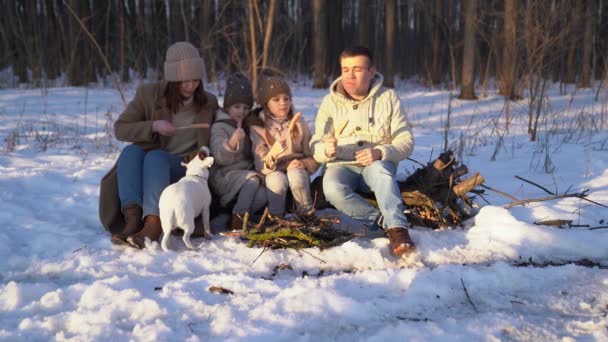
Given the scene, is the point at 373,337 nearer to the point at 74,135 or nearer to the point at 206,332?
the point at 206,332

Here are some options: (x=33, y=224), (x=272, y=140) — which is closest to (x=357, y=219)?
(x=272, y=140)

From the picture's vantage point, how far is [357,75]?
10.9 ft

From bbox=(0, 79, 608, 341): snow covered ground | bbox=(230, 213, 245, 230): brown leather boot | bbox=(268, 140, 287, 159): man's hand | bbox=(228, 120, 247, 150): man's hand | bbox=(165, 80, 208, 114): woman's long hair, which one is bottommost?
bbox=(0, 79, 608, 341): snow covered ground

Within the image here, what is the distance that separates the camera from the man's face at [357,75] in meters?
3.30

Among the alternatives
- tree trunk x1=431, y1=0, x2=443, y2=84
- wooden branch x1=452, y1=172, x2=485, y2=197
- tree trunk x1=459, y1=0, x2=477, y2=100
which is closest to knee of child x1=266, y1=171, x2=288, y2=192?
wooden branch x1=452, y1=172, x2=485, y2=197

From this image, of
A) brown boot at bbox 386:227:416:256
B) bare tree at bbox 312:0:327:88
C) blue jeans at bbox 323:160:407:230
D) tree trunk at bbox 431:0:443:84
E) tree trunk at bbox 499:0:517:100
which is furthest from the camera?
tree trunk at bbox 431:0:443:84

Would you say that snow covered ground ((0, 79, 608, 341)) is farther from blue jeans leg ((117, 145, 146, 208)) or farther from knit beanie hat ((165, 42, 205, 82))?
knit beanie hat ((165, 42, 205, 82))

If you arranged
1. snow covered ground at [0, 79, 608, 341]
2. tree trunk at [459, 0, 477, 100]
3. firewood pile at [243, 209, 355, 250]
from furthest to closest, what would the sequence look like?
tree trunk at [459, 0, 477, 100] → firewood pile at [243, 209, 355, 250] → snow covered ground at [0, 79, 608, 341]

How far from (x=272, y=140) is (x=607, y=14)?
17.6 m

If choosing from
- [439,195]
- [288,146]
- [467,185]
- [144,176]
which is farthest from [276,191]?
[467,185]

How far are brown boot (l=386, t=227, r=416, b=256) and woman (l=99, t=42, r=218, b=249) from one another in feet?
4.48

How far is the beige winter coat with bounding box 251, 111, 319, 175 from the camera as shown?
11.4 feet

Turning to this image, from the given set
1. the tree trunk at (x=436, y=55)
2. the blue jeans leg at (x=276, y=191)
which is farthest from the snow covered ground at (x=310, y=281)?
the tree trunk at (x=436, y=55)

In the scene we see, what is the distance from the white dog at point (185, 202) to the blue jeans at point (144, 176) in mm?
177
